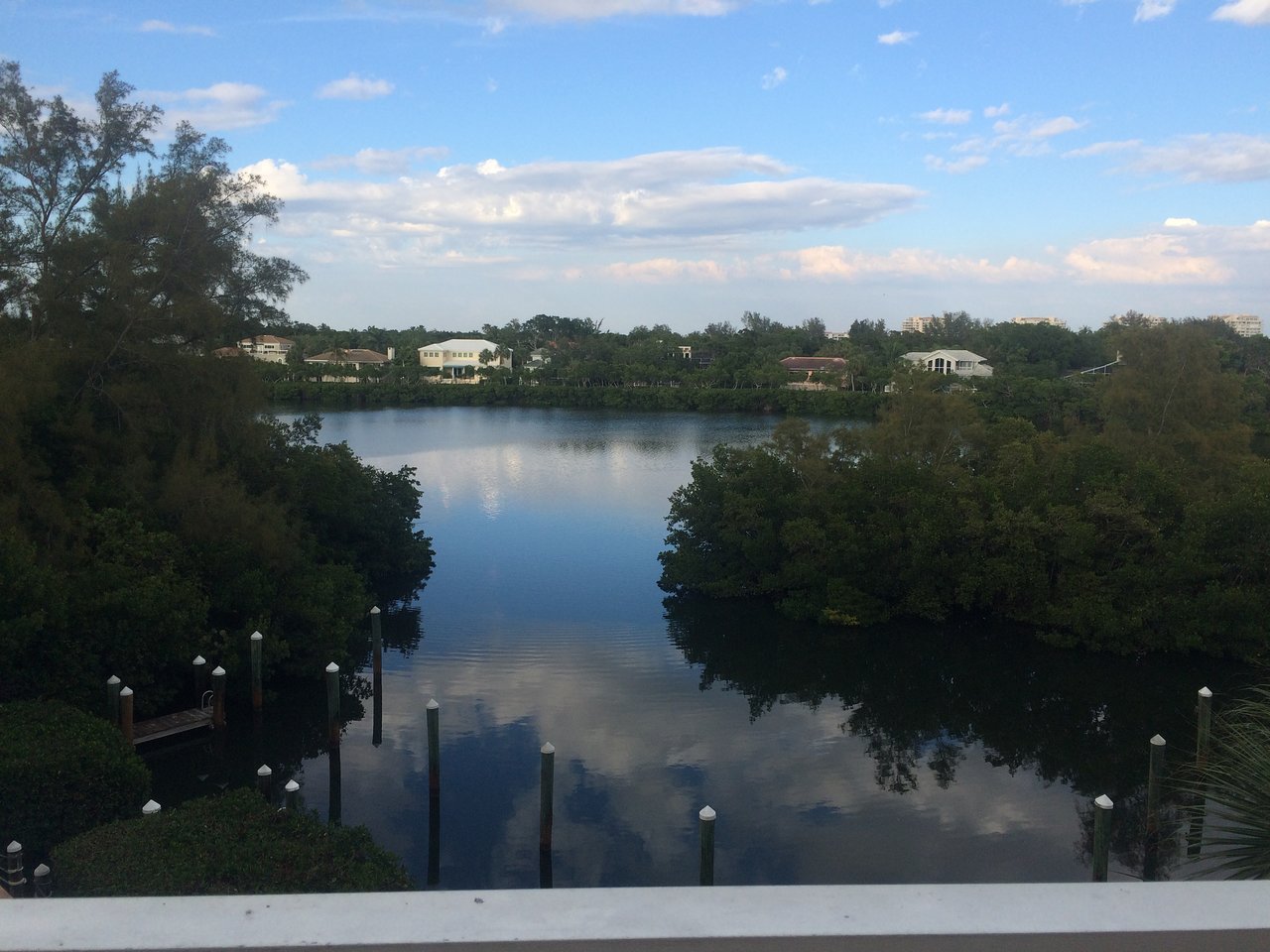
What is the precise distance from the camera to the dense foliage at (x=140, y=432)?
1307 centimetres

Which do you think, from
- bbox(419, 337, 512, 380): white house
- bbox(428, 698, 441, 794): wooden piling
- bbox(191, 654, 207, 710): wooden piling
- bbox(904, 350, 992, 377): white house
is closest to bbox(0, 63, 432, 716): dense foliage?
bbox(191, 654, 207, 710): wooden piling

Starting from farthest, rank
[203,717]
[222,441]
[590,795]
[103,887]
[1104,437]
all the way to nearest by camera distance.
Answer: [1104,437] → [222,441] → [203,717] → [590,795] → [103,887]

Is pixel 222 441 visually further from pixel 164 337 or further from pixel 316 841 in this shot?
pixel 316 841

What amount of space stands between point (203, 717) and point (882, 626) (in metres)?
12.3

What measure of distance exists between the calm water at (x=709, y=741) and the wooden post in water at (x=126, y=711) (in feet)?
2.63

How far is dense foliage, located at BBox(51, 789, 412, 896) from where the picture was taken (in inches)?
250

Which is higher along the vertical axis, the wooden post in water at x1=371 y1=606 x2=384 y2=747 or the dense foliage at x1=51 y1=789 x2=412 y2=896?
the dense foliage at x1=51 y1=789 x2=412 y2=896

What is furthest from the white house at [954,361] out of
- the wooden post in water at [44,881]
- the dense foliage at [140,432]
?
the wooden post in water at [44,881]

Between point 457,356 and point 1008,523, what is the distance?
7342cm

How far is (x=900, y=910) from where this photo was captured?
5.24 ft

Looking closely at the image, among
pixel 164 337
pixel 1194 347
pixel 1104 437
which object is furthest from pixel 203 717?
pixel 1194 347

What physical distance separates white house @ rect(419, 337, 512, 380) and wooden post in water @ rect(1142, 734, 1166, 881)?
7749 cm

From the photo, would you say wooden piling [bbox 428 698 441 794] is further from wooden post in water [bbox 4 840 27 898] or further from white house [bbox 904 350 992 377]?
white house [bbox 904 350 992 377]

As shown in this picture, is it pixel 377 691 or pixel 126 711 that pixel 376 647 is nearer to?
pixel 377 691
